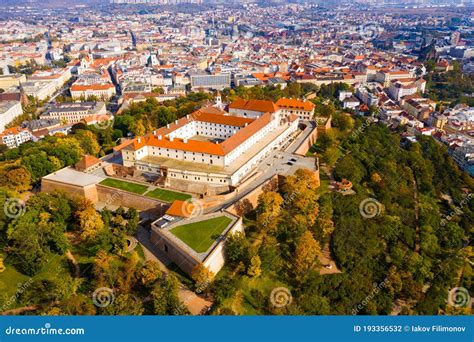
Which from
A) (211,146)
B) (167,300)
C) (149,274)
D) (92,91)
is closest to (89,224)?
(149,274)

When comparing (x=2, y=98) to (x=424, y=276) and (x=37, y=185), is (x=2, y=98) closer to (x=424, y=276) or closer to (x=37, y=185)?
(x=37, y=185)

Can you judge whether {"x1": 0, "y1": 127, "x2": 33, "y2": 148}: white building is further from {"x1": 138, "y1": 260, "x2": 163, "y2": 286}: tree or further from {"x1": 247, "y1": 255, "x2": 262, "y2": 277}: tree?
{"x1": 247, "y1": 255, "x2": 262, "y2": 277}: tree

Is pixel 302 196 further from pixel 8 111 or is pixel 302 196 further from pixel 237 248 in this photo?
pixel 8 111

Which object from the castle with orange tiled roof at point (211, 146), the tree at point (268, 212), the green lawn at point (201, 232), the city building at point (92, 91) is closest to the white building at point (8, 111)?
the city building at point (92, 91)

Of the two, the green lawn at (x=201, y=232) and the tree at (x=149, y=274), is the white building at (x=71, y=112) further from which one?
the tree at (x=149, y=274)

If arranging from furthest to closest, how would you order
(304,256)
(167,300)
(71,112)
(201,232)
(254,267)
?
(71,112) → (201,232) → (304,256) → (254,267) → (167,300)
